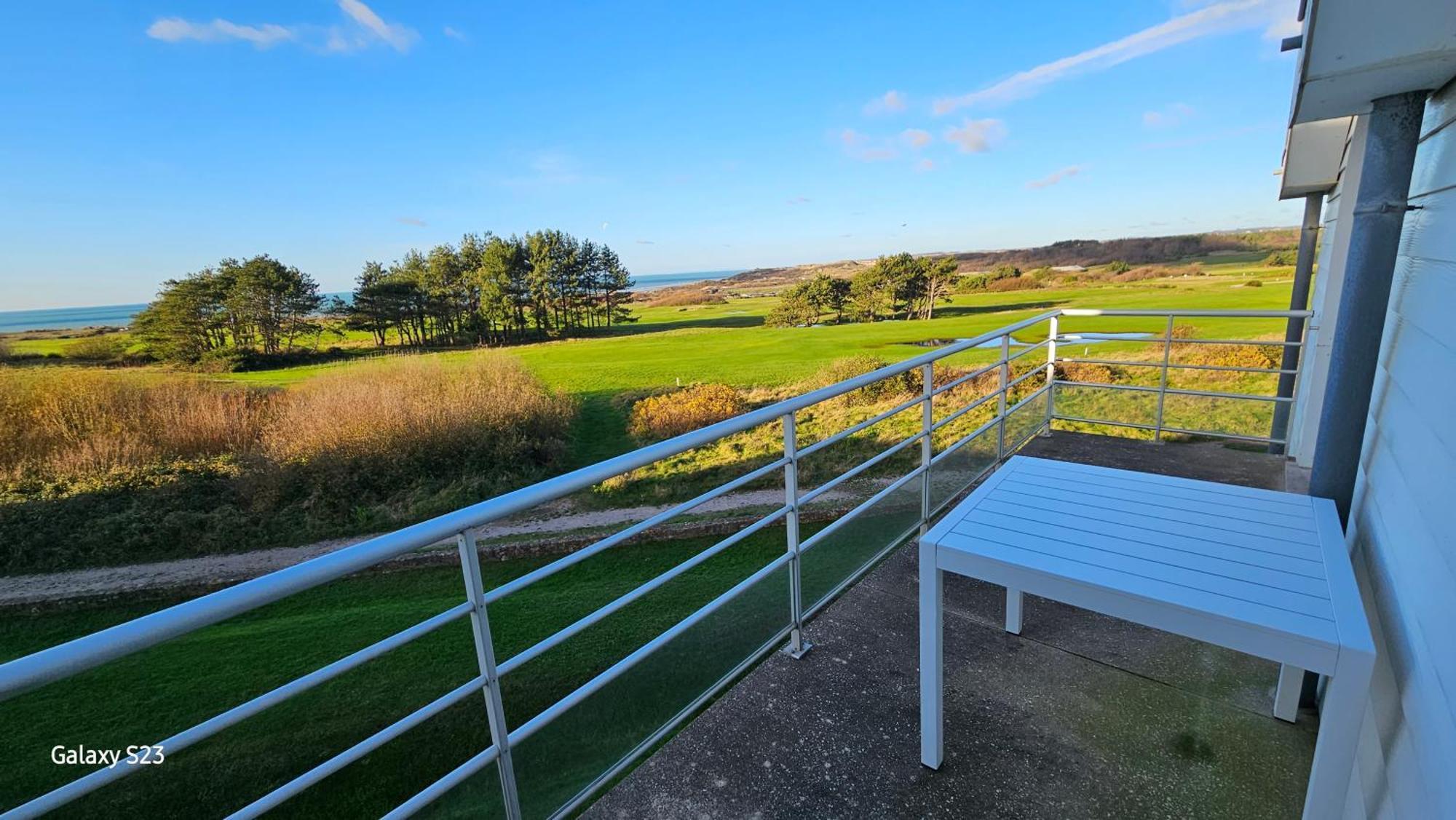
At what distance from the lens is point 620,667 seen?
4.91 ft

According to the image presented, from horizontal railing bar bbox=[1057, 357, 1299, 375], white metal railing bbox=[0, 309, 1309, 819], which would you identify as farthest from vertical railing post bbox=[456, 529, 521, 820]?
horizontal railing bar bbox=[1057, 357, 1299, 375]

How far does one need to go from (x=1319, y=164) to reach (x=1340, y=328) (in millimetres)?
2773

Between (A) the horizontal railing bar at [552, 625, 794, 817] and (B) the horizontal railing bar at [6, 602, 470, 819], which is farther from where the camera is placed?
(A) the horizontal railing bar at [552, 625, 794, 817]

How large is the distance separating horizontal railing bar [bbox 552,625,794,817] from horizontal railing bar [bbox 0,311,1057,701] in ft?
2.55

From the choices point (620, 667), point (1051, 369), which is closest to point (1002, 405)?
point (1051, 369)

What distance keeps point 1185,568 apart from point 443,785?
151 cm

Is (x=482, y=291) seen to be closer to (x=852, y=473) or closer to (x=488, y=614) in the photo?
(x=852, y=473)

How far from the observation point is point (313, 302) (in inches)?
966

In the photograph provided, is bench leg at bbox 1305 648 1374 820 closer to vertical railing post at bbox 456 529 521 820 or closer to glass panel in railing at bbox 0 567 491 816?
vertical railing post at bbox 456 529 521 820

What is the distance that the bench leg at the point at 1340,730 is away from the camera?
96 cm

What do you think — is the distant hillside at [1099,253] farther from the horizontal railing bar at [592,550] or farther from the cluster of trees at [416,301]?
the horizontal railing bar at [592,550]

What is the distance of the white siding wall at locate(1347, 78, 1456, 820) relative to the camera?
0.78 m

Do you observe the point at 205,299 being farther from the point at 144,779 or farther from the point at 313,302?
the point at 144,779

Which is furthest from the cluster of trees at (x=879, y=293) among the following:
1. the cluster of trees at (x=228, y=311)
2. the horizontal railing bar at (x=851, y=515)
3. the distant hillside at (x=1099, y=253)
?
the horizontal railing bar at (x=851, y=515)
